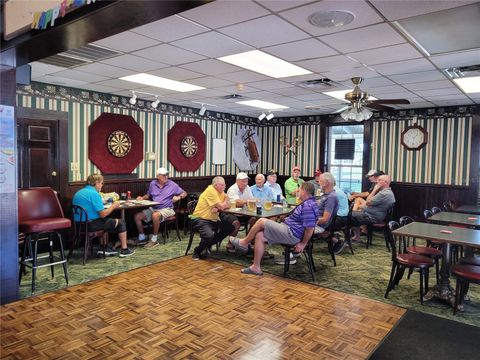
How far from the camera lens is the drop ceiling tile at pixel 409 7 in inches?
104

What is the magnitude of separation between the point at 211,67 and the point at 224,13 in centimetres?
169

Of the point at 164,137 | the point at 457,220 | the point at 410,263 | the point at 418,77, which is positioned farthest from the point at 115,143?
the point at 457,220

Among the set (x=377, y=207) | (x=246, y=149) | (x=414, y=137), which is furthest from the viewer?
(x=246, y=149)

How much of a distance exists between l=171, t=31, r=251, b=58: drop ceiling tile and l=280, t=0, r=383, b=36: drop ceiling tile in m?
0.74

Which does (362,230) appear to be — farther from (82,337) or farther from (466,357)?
(82,337)

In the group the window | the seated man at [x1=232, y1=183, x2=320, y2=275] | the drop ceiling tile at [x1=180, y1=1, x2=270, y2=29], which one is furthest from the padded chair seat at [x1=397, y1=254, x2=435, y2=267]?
the window

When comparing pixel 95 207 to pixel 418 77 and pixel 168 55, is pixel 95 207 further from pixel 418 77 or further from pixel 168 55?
pixel 418 77

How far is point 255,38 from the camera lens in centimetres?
343

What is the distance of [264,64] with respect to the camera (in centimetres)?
438

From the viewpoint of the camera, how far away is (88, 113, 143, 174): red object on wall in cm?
621

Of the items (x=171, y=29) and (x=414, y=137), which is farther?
(x=414, y=137)

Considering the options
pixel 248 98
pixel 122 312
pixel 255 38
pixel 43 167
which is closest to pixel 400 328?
pixel 122 312

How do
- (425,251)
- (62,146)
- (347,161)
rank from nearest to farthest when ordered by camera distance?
(425,251) < (62,146) < (347,161)

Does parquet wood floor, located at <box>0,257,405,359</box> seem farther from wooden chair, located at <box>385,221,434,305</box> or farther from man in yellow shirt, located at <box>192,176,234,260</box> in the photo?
man in yellow shirt, located at <box>192,176,234,260</box>
